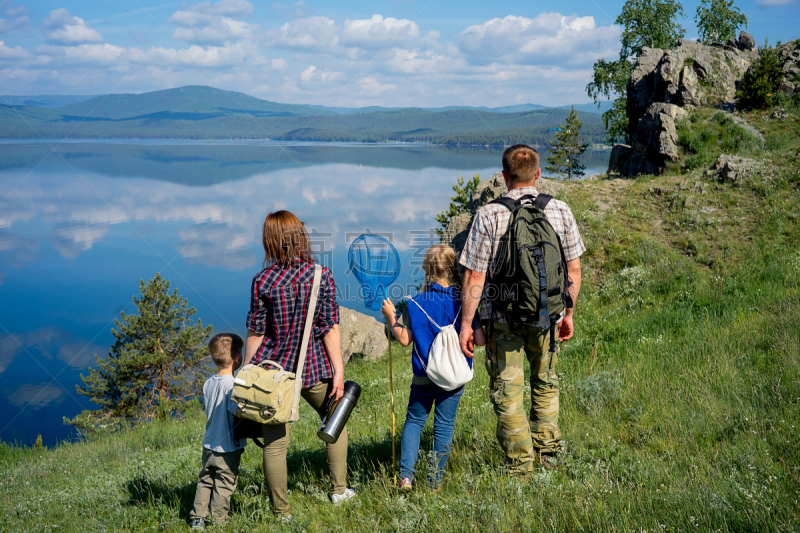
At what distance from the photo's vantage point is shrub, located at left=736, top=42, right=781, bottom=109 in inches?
580

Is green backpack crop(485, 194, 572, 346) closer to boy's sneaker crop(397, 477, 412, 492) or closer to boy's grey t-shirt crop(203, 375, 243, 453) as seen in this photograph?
boy's sneaker crop(397, 477, 412, 492)

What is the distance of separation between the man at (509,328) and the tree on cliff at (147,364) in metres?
25.4

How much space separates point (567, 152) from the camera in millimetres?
62000

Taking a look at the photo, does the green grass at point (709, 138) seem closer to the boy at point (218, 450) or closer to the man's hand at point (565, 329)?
the man's hand at point (565, 329)

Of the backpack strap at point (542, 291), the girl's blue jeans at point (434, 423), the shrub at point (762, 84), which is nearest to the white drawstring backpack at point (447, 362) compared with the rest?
the girl's blue jeans at point (434, 423)

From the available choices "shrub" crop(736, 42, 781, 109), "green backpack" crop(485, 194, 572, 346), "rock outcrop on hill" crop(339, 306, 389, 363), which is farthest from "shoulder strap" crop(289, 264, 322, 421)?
"shrub" crop(736, 42, 781, 109)

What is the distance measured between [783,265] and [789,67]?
12970 mm

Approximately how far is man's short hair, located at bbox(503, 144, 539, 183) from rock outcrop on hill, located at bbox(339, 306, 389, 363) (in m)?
13.8

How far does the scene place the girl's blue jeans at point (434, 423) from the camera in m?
3.27

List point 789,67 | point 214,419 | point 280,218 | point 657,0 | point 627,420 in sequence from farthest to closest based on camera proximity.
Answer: point 657,0
point 789,67
point 627,420
point 214,419
point 280,218

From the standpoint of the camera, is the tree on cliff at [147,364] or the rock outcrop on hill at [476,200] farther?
the tree on cliff at [147,364]

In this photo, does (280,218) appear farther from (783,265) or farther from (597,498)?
(783,265)

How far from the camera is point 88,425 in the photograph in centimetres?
2248

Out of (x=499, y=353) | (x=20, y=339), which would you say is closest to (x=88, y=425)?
(x=499, y=353)
